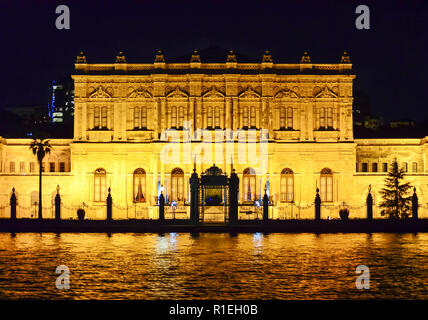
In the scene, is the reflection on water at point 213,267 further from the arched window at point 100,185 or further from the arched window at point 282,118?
the arched window at point 282,118

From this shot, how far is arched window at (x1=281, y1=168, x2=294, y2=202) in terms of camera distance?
51.3 metres

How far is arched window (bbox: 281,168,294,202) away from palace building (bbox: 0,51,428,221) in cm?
9

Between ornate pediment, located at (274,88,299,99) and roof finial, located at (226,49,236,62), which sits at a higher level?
roof finial, located at (226,49,236,62)

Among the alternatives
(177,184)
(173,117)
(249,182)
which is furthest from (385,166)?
(173,117)

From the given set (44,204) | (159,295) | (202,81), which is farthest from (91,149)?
(159,295)

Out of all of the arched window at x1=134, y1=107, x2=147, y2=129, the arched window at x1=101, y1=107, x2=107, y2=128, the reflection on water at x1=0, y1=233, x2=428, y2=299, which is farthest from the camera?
the arched window at x1=101, y1=107, x2=107, y2=128

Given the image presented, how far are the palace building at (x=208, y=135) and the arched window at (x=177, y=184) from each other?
0.27 feet

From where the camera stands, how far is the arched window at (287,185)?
168ft

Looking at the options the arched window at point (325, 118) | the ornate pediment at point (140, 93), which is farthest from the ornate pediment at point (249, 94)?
the ornate pediment at point (140, 93)

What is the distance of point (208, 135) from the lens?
51.3 m

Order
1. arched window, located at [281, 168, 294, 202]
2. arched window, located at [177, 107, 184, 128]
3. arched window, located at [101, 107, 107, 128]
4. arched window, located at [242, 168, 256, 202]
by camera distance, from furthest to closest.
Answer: arched window, located at [101, 107, 107, 128] < arched window, located at [177, 107, 184, 128] < arched window, located at [281, 168, 294, 202] < arched window, located at [242, 168, 256, 202]

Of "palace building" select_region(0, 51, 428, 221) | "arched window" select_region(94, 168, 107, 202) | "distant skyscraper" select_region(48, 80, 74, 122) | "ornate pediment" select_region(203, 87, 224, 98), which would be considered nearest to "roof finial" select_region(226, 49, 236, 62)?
"palace building" select_region(0, 51, 428, 221)

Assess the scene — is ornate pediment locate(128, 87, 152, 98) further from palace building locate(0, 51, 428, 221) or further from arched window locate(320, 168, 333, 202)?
arched window locate(320, 168, 333, 202)
